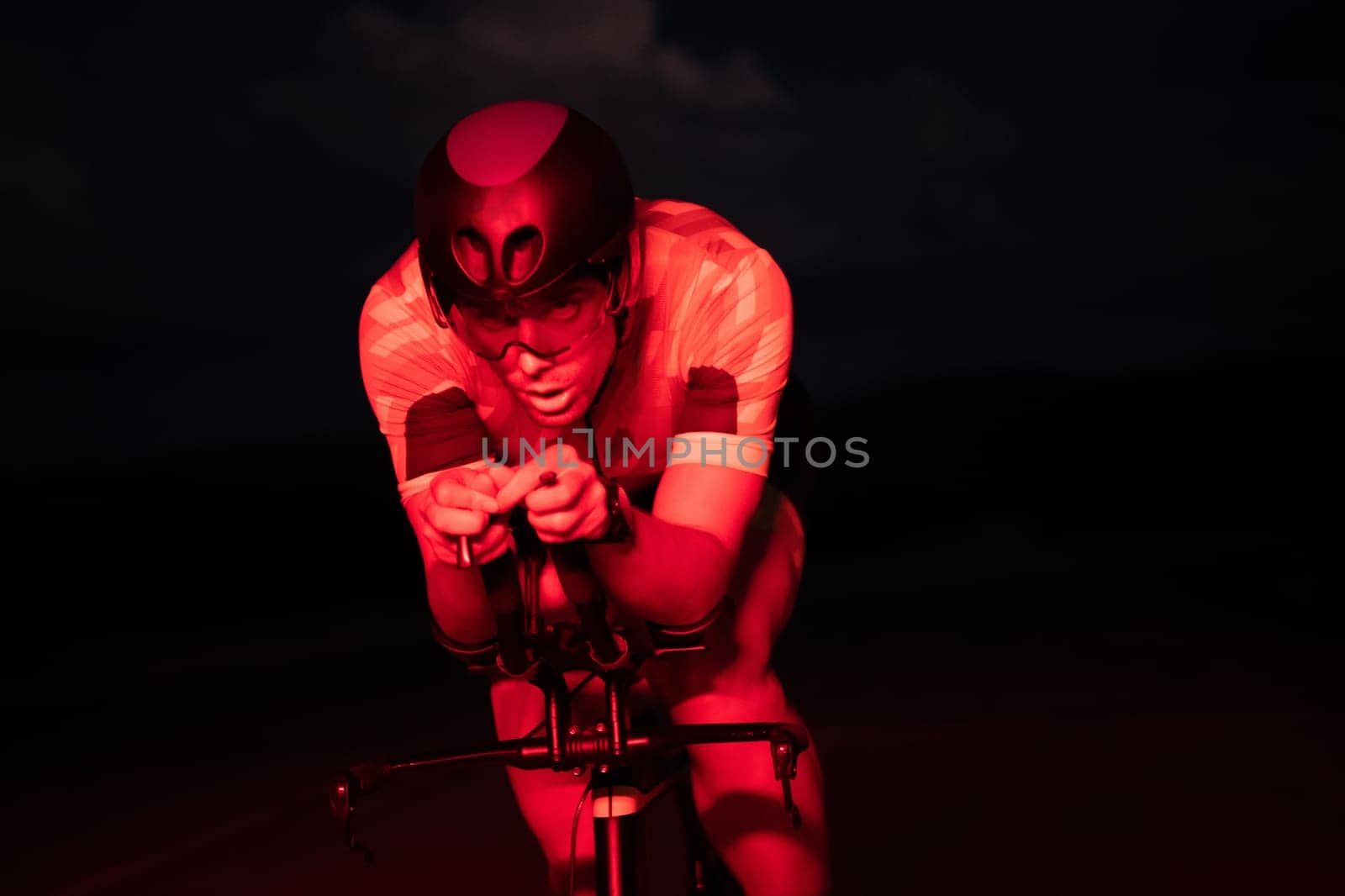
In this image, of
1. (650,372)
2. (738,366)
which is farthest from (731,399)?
(650,372)

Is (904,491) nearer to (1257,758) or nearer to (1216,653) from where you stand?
(1216,653)

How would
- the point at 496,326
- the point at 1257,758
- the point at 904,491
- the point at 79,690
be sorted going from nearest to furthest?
1. the point at 496,326
2. the point at 1257,758
3. the point at 79,690
4. the point at 904,491

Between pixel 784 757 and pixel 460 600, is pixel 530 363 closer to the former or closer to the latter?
pixel 460 600

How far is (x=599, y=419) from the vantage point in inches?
67.4

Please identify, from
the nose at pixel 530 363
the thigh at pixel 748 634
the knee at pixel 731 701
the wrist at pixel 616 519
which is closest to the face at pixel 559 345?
the nose at pixel 530 363

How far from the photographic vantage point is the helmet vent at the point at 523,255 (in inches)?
52.6

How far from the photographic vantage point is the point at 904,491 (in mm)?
7875

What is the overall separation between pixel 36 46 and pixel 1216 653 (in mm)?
5323

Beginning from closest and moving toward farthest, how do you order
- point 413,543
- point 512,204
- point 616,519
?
1. point 616,519
2. point 512,204
3. point 413,543

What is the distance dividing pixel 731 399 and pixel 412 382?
0.45 metres

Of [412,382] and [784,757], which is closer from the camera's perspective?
[784,757]

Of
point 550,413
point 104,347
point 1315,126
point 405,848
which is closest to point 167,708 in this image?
point 405,848

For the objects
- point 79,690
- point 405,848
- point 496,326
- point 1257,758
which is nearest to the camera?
point 496,326

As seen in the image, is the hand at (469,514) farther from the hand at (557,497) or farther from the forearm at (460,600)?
the forearm at (460,600)
